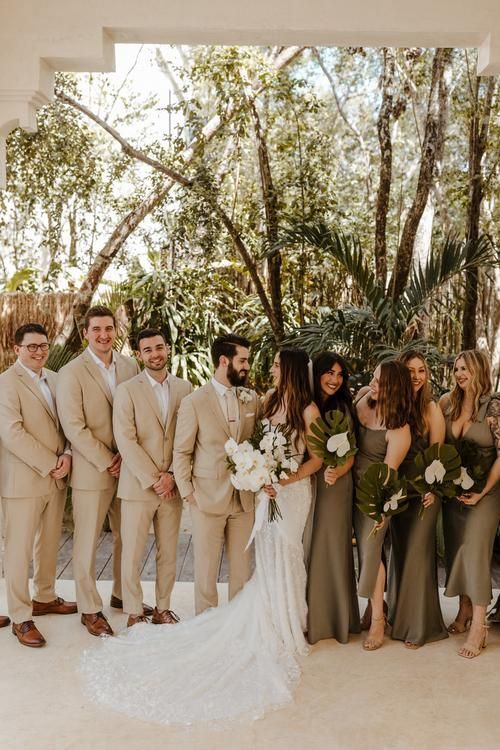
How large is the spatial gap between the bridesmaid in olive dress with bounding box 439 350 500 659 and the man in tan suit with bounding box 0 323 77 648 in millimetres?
2168

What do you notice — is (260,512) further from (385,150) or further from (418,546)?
(385,150)

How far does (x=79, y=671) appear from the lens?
155 inches

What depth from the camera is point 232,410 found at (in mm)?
4281

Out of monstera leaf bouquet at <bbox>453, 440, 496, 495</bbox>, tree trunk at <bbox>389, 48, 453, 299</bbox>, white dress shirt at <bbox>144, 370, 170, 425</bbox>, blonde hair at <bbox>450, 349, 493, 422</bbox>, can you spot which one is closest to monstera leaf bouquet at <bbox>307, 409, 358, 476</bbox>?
monstera leaf bouquet at <bbox>453, 440, 496, 495</bbox>

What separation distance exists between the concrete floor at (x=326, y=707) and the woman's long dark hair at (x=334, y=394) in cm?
127

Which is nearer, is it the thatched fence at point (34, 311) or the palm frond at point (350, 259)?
the palm frond at point (350, 259)

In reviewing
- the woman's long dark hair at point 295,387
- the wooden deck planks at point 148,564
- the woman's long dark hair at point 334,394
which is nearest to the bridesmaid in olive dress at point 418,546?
the woman's long dark hair at point 334,394

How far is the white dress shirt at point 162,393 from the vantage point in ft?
14.3

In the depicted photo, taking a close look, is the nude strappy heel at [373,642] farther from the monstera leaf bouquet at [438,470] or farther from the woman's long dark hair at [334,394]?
the woman's long dark hair at [334,394]

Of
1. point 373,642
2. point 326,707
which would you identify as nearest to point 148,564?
point 373,642

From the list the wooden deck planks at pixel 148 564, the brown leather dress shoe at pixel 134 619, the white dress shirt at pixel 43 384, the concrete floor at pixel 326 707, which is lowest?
the concrete floor at pixel 326 707

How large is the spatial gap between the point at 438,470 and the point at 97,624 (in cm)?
203

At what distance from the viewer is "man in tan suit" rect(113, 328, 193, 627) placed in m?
4.27

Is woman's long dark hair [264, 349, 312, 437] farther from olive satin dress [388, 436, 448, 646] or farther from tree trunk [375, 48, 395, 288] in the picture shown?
tree trunk [375, 48, 395, 288]
